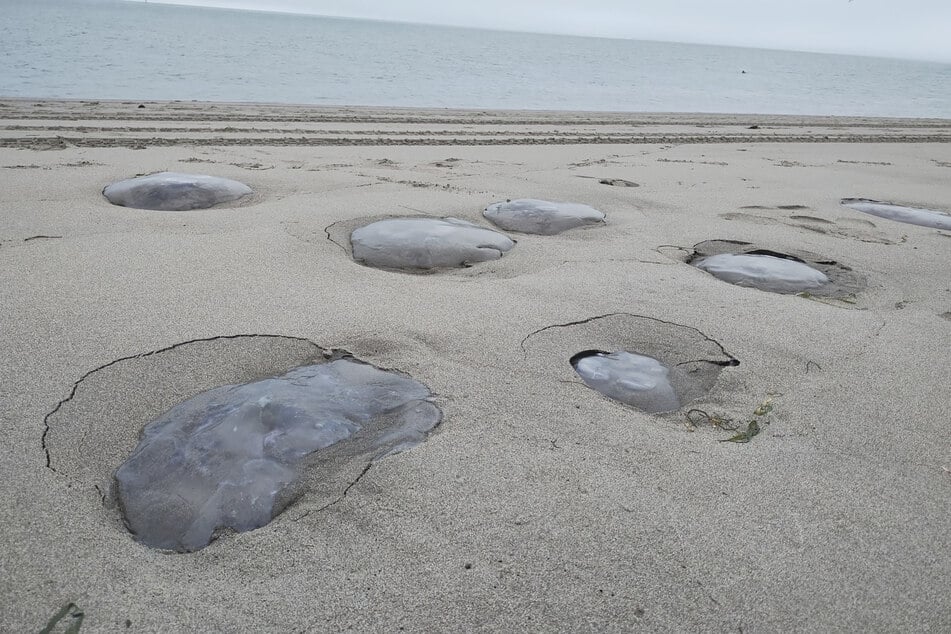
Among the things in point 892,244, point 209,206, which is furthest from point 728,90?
point 209,206

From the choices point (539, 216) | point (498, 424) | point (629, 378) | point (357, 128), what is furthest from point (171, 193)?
point (357, 128)

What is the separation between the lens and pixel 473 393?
6.89 feet

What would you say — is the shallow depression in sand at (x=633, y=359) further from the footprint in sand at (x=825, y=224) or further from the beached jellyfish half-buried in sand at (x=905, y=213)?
the beached jellyfish half-buried in sand at (x=905, y=213)

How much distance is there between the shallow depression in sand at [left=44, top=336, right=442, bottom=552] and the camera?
1.53 m

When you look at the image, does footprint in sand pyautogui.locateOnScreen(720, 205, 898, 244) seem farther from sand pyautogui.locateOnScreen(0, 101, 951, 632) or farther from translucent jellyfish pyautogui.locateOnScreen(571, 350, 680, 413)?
translucent jellyfish pyautogui.locateOnScreen(571, 350, 680, 413)

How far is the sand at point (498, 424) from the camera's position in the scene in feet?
Result: 4.44

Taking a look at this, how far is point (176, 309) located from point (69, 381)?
2.02 feet

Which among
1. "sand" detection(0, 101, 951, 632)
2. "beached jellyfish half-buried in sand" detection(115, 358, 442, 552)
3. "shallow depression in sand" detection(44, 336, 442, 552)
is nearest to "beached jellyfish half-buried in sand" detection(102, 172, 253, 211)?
"sand" detection(0, 101, 951, 632)

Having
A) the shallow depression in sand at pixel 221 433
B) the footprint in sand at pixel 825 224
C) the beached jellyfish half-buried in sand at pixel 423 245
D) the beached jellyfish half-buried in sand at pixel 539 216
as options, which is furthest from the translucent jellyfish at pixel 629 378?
the footprint in sand at pixel 825 224

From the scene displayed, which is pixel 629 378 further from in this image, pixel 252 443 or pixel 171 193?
pixel 171 193

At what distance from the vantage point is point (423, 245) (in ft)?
11.1

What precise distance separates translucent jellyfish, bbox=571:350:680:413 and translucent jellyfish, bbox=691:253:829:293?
120 centimetres

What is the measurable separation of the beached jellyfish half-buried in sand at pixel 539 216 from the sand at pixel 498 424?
138mm

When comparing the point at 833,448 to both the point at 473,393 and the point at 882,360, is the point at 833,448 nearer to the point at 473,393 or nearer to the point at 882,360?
the point at 882,360
